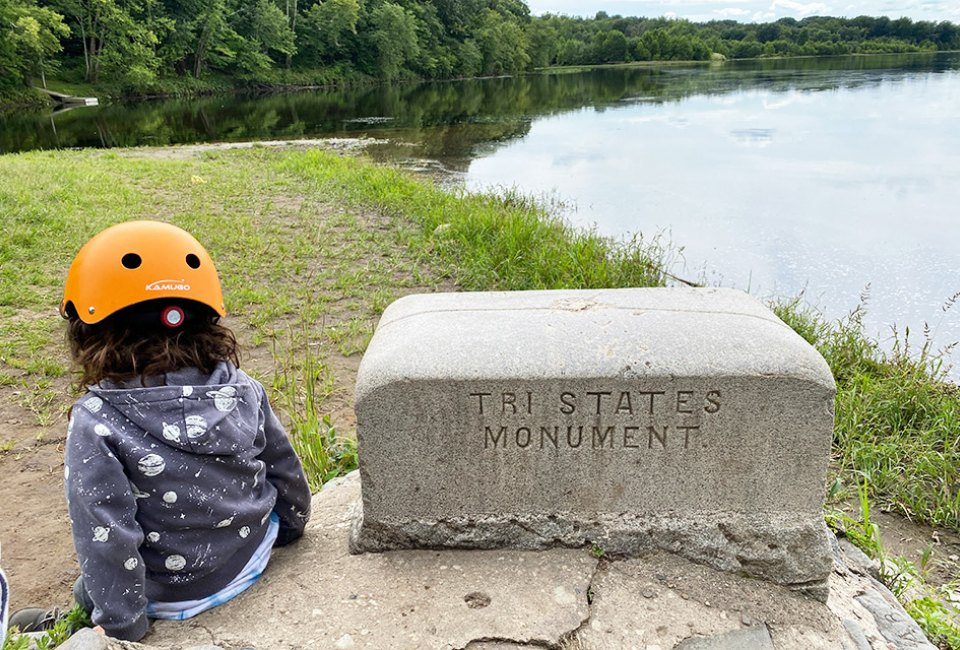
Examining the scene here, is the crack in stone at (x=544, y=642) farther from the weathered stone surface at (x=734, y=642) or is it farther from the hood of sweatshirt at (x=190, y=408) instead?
the hood of sweatshirt at (x=190, y=408)

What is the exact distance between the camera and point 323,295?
616cm

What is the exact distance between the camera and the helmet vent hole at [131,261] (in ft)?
6.03

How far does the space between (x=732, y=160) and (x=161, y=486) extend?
46.8 feet

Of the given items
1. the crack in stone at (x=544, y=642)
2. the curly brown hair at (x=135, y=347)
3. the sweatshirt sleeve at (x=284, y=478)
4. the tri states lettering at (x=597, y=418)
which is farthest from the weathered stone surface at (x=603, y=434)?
the curly brown hair at (x=135, y=347)

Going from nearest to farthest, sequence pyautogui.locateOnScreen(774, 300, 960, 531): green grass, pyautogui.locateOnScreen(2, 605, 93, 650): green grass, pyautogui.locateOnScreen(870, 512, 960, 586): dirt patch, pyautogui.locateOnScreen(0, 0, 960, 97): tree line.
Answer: pyautogui.locateOnScreen(2, 605, 93, 650): green grass → pyautogui.locateOnScreen(870, 512, 960, 586): dirt patch → pyautogui.locateOnScreen(774, 300, 960, 531): green grass → pyautogui.locateOnScreen(0, 0, 960, 97): tree line

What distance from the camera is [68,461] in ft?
5.91

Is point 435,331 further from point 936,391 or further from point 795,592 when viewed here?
point 936,391

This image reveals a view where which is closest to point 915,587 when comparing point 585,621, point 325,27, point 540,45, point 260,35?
point 585,621

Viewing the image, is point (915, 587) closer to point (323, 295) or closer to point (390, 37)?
point (323, 295)

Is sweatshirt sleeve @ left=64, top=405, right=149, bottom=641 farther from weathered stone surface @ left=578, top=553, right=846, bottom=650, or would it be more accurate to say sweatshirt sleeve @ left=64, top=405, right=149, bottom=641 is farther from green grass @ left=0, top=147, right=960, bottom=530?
green grass @ left=0, top=147, right=960, bottom=530

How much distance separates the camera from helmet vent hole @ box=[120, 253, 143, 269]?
1.84m

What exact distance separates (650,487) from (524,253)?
191 inches

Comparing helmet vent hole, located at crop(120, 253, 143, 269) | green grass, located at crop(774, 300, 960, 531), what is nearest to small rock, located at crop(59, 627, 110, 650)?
helmet vent hole, located at crop(120, 253, 143, 269)

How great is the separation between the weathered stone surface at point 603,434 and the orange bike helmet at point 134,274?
586 millimetres
